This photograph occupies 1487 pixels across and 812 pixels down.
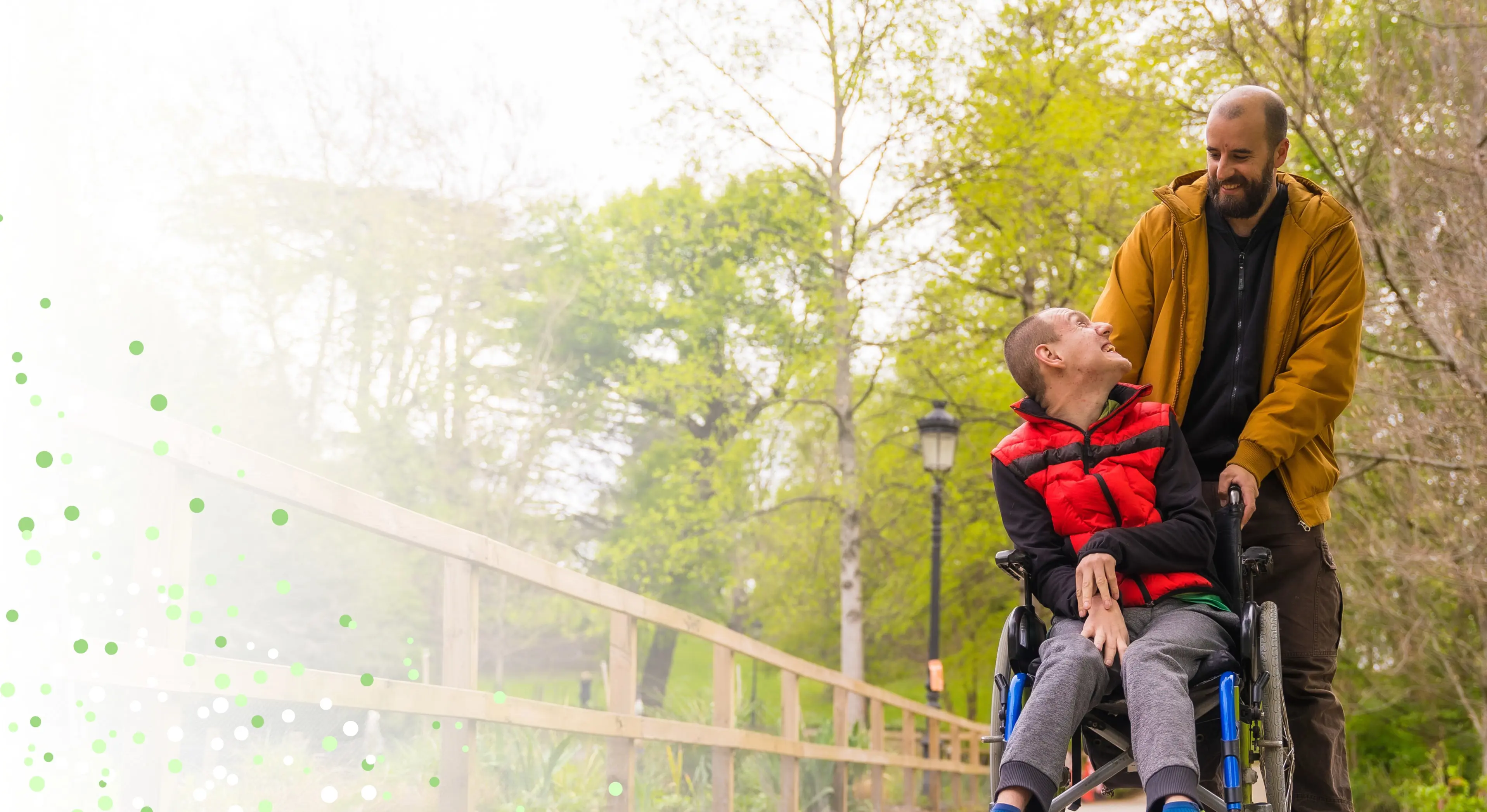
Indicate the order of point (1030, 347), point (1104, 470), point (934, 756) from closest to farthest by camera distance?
point (1104, 470)
point (1030, 347)
point (934, 756)

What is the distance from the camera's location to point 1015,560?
8.62 feet

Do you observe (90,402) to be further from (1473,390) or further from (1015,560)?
(1473,390)

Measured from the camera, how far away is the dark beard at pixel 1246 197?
9.05 ft

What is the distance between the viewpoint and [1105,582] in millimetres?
2416

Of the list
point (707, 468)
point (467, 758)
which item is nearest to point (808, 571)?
point (707, 468)

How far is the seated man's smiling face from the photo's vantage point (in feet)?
8.70

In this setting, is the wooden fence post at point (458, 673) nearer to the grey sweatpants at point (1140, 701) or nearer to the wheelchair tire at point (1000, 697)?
the wheelchair tire at point (1000, 697)

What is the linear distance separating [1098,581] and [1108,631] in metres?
0.10

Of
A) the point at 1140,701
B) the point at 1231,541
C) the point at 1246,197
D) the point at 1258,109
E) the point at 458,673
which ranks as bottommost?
the point at 1140,701

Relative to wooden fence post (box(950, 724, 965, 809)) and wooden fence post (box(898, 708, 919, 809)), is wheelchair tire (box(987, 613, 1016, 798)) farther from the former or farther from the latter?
wooden fence post (box(950, 724, 965, 809))

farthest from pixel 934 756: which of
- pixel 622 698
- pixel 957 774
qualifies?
pixel 622 698

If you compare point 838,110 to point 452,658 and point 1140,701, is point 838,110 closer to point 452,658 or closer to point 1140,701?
point 452,658

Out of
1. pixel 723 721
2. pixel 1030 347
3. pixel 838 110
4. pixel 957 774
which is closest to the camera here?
pixel 1030 347

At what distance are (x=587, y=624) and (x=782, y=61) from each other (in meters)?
9.09
